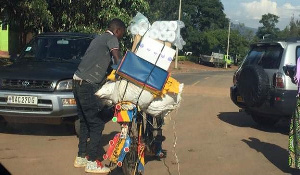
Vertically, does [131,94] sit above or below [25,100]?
above

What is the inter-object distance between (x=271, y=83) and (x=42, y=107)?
14.1 feet

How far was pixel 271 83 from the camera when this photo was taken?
27.0 feet

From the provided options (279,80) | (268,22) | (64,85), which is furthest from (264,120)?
(268,22)

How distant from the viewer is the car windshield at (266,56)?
27.8 feet

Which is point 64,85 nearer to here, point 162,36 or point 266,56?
point 162,36

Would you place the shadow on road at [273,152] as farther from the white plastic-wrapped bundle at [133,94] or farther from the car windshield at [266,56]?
the white plastic-wrapped bundle at [133,94]

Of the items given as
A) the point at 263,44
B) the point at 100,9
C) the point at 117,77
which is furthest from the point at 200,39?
the point at 117,77

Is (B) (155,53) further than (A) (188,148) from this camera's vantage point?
No

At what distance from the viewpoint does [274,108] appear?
8.16 m

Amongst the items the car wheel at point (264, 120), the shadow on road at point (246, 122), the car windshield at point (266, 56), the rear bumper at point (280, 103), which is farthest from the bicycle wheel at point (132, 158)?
the car wheel at point (264, 120)

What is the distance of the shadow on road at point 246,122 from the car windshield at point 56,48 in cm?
395

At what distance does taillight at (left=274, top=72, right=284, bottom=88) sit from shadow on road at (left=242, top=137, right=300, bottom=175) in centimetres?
111

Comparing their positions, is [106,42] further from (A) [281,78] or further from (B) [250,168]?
(A) [281,78]

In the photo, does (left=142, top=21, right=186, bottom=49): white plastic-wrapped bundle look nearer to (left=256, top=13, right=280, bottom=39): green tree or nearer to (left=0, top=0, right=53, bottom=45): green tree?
(left=0, top=0, right=53, bottom=45): green tree
